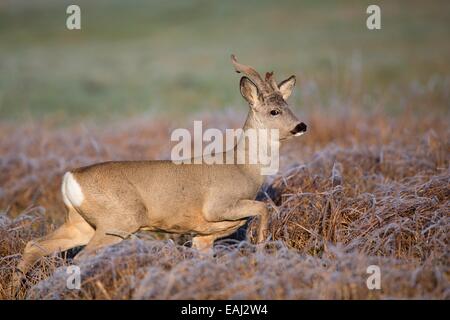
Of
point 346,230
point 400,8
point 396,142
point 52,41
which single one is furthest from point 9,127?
point 400,8

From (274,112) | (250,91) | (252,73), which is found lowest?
(274,112)

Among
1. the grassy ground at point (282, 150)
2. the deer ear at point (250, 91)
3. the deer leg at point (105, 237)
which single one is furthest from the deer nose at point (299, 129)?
the deer leg at point (105, 237)

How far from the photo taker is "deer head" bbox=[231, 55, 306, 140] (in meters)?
7.61

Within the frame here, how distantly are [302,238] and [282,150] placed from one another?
4.45 m

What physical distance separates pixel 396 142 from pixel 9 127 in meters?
8.23

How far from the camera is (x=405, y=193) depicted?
26.5 ft

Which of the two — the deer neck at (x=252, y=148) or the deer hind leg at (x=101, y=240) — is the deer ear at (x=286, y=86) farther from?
the deer hind leg at (x=101, y=240)

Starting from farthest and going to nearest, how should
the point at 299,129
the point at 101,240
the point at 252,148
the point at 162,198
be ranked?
the point at 252,148 → the point at 299,129 → the point at 162,198 → the point at 101,240

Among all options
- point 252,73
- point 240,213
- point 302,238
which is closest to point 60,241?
point 240,213

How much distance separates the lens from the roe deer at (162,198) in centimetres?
701

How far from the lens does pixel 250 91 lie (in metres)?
7.76

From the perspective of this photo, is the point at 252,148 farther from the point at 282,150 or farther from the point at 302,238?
the point at 282,150

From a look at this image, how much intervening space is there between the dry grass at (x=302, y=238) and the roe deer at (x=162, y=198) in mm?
331

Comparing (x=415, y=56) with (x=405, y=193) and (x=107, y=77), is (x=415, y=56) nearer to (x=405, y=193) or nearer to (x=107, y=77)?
(x=107, y=77)
